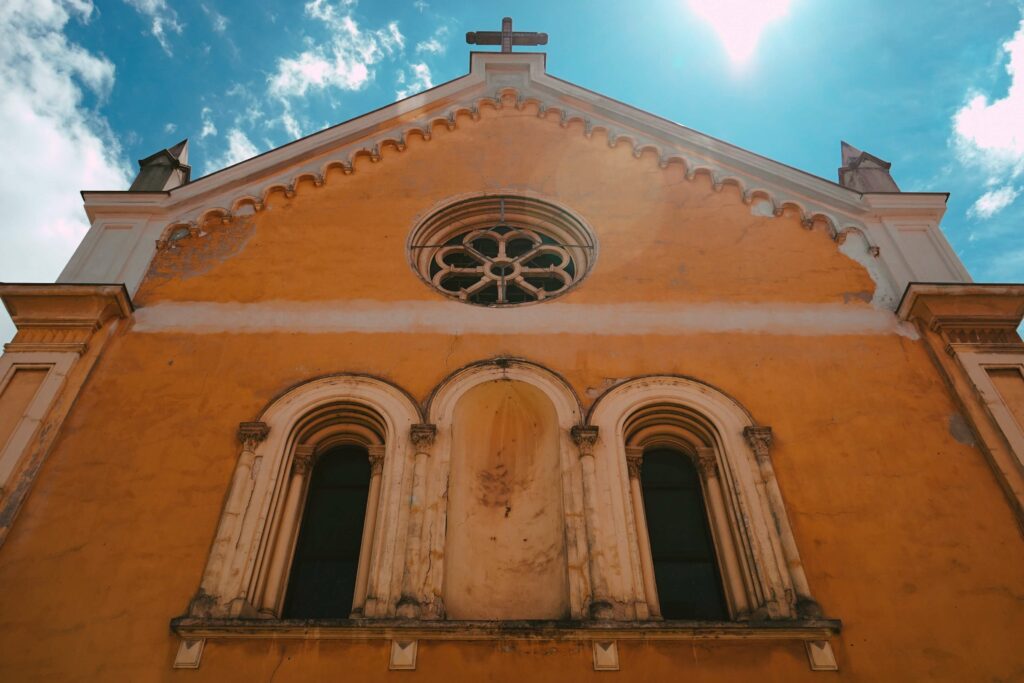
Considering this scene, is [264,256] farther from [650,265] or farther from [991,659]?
[991,659]


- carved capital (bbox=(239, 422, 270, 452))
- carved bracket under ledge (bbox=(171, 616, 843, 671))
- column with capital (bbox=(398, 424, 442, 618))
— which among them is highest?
carved capital (bbox=(239, 422, 270, 452))

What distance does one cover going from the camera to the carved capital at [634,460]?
6926 millimetres

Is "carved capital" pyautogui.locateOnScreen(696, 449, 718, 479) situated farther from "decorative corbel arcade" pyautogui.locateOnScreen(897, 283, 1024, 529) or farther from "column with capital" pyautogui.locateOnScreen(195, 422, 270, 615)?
"column with capital" pyautogui.locateOnScreen(195, 422, 270, 615)

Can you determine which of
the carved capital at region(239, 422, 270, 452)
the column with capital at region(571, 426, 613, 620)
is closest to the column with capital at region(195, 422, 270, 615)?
the carved capital at region(239, 422, 270, 452)

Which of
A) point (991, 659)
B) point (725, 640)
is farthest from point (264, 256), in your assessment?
point (991, 659)

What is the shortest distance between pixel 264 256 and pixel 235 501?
132 inches

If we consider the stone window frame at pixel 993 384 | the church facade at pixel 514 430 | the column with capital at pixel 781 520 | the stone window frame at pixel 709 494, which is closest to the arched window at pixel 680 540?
the church facade at pixel 514 430

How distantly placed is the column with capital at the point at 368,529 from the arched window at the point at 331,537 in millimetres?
133

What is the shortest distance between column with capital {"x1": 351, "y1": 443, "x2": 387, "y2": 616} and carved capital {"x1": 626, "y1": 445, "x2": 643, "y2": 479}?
7.21 ft

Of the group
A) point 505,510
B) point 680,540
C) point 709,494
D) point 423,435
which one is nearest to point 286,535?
point 423,435

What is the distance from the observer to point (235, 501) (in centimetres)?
642

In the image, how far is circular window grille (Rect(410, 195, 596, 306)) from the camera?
9.05 m

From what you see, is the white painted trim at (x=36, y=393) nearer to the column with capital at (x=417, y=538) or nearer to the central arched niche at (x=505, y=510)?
the column with capital at (x=417, y=538)

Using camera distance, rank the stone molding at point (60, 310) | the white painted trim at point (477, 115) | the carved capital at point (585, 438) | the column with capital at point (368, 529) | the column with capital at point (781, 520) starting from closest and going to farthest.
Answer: the column with capital at point (781, 520), the column with capital at point (368, 529), the carved capital at point (585, 438), the stone molding at point (60, 310), the white painted trim at point (477, 115)
